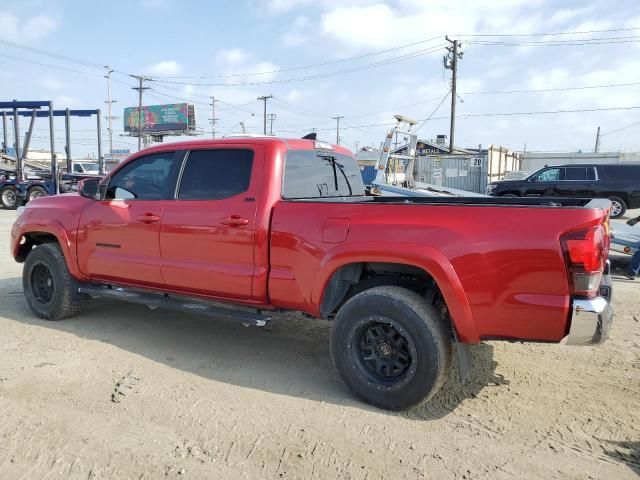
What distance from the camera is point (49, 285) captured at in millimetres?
5656

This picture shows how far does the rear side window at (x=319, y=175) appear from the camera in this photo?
4355 millimetres

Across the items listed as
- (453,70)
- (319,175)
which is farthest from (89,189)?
(453,70)

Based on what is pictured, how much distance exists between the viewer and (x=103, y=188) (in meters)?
5.19

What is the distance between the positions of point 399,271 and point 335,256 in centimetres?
47

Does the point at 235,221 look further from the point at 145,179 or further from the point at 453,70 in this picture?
the point at 453,70

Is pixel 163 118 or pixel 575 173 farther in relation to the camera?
pixel 163 118

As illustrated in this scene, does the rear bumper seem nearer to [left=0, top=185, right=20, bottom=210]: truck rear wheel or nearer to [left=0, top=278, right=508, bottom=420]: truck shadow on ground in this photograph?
[left=0, top=278, right=508, bottom=420]: truck shadow on ground

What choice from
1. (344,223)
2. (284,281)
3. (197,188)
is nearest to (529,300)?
(344,223)

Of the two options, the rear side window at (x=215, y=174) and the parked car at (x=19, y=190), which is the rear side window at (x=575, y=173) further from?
the parked car at (x=19, y=190)

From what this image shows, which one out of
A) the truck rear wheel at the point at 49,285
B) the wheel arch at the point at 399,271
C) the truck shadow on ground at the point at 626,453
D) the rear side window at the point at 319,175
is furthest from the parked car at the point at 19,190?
the truck shadow on ground at the point at 626,453

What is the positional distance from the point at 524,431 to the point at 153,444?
7.57 feet

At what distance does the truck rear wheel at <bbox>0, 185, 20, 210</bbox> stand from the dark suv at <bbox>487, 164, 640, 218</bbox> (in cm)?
1931

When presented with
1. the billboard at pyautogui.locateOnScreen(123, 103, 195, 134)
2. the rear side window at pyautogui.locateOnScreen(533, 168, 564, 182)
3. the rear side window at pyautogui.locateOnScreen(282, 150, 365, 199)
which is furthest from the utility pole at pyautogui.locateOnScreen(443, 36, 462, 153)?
the billboard at pyautogui.locateOnScreen(123, 103, 195, 134)

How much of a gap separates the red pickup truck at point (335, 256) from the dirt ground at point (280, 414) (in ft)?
1.33
